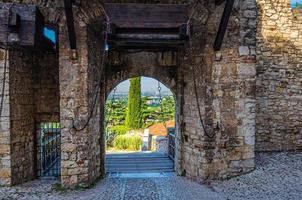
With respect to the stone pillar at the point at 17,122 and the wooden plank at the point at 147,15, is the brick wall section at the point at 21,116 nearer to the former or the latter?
the stone pillar at the point at 17,122

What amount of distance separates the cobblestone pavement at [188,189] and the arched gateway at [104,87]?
26 cm

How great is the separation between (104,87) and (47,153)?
260 centimetres

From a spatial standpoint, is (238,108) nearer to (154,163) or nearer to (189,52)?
(189,52)

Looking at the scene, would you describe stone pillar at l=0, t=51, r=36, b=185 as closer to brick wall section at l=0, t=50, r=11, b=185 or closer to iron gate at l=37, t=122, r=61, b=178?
brick wall section at l=0, t=50, r=11, b=185

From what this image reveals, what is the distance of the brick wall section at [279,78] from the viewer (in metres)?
8.68

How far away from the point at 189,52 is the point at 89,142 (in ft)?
8.77

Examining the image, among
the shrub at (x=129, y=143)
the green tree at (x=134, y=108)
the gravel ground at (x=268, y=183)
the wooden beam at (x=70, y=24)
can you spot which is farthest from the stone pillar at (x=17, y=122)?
the green tree at (x=134, y=108)

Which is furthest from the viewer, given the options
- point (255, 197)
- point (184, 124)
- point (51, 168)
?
point (51, 168)

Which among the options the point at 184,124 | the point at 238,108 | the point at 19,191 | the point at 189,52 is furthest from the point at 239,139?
the point at 19,191

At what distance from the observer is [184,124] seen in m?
7.20

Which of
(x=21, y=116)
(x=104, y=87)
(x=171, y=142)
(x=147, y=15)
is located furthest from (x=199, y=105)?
(x=21, y=116)

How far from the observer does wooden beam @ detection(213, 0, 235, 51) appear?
5414mm

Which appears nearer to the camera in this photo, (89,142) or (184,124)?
(89,142)

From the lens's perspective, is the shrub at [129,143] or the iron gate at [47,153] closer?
the iron gate at [47,153]
